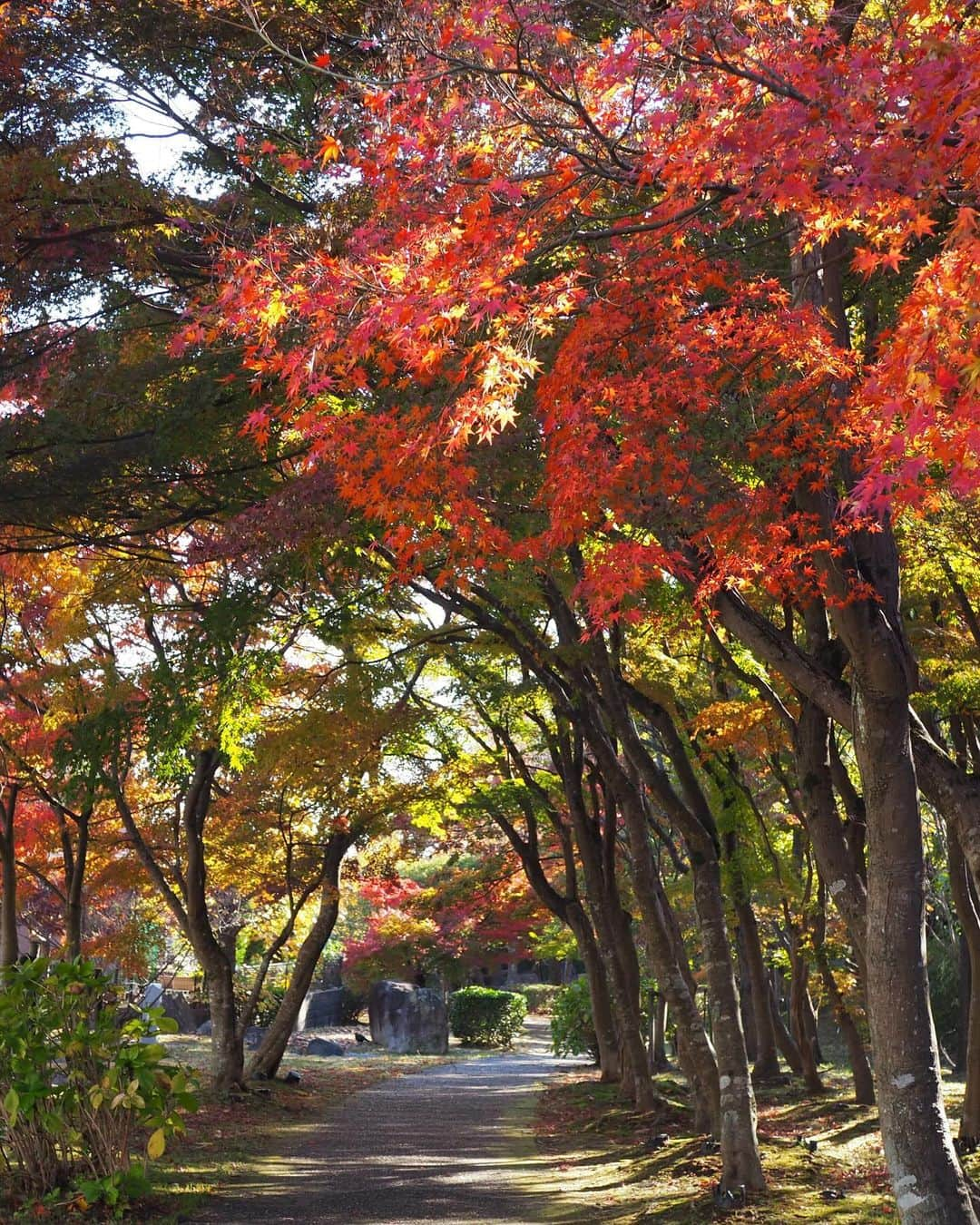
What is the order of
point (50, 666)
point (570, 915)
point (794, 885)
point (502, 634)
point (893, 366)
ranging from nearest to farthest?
point (893, 366) < point (502, 634) < point (50, 666) < point (794, 885) < point (570, 915)

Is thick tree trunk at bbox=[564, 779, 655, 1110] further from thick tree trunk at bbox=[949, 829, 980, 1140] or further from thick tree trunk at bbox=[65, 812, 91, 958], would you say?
thick tree trunk at bbox=[65, 812, 91, 958]

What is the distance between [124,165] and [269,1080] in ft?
45.1

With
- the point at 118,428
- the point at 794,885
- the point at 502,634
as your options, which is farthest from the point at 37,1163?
the point at 794,885

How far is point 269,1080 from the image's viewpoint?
57.8 ft

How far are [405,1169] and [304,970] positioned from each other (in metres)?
6.29

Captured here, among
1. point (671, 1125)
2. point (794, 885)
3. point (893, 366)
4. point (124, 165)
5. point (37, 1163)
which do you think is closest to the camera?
point (893, 366)

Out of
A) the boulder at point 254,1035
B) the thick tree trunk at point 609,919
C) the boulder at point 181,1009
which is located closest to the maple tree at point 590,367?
the thick tree trunk at point 609,919

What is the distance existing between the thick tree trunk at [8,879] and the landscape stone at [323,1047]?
12240mm

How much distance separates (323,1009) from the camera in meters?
34.6

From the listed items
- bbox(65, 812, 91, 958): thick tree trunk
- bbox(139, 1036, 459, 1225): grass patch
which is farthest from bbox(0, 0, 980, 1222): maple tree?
bbox(65, 812, 91, 958): thick tree trunk

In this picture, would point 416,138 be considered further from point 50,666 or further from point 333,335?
point 50,666

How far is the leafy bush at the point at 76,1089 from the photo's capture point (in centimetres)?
729

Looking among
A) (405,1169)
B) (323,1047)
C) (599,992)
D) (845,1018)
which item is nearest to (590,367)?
(405,1169)

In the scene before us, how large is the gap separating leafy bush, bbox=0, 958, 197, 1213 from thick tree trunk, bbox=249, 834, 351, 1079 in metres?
9.33
